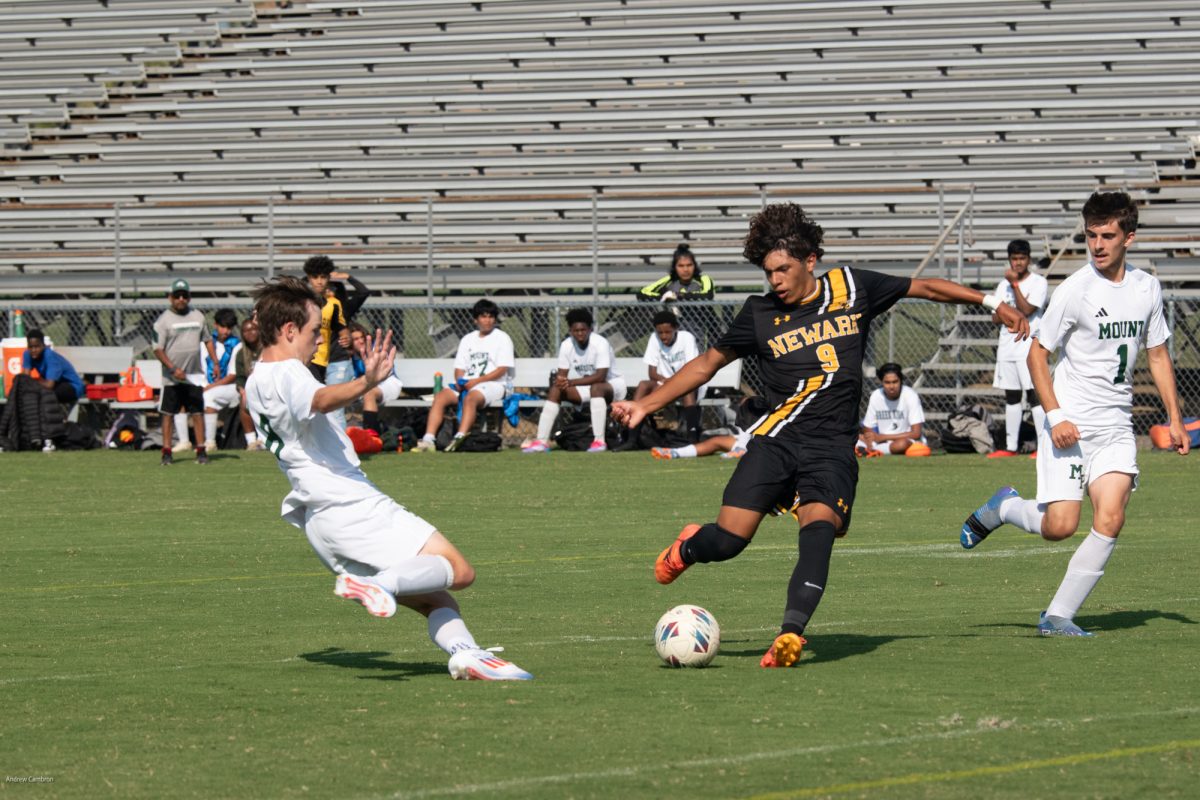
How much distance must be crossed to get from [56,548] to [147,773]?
708 centimetres

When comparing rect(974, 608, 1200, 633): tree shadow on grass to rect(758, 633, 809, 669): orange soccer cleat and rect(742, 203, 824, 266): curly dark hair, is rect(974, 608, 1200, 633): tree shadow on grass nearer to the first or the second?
rect(758, 633, 809, 669): orange soccer cleat

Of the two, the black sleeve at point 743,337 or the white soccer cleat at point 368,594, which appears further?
the black sleeve at point 743,337

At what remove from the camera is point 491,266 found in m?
26.5

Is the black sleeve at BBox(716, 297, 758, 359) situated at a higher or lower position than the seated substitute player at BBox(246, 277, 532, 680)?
higher

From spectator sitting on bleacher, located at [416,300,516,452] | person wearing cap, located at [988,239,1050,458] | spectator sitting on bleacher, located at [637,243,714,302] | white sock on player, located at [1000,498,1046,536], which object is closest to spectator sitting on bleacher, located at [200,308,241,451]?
spectator sitting on bleacher, located at [416,300,516,452]

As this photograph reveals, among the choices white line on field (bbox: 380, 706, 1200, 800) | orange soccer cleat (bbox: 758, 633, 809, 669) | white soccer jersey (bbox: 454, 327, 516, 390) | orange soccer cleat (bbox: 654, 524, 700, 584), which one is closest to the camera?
white line on field (bbox: 380, 706, 1200, 800)

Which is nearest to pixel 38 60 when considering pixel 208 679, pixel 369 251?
pixel 369 251

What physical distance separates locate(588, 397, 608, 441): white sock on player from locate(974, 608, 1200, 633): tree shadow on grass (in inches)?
483

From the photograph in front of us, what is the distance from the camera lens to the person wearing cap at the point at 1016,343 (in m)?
19.1

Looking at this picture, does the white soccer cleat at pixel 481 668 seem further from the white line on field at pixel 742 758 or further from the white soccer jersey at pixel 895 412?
the white soccer jersey at pixel 895 412

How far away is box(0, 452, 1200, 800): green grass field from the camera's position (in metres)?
5.01

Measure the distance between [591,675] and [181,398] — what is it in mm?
13230

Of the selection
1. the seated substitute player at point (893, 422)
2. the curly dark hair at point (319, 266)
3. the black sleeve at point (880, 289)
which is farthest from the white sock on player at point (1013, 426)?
the black sleeve at point (880, 289)

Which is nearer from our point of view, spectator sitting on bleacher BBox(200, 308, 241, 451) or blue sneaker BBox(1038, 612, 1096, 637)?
blue sneaker BBox(1038, 612, 1096, 637)
